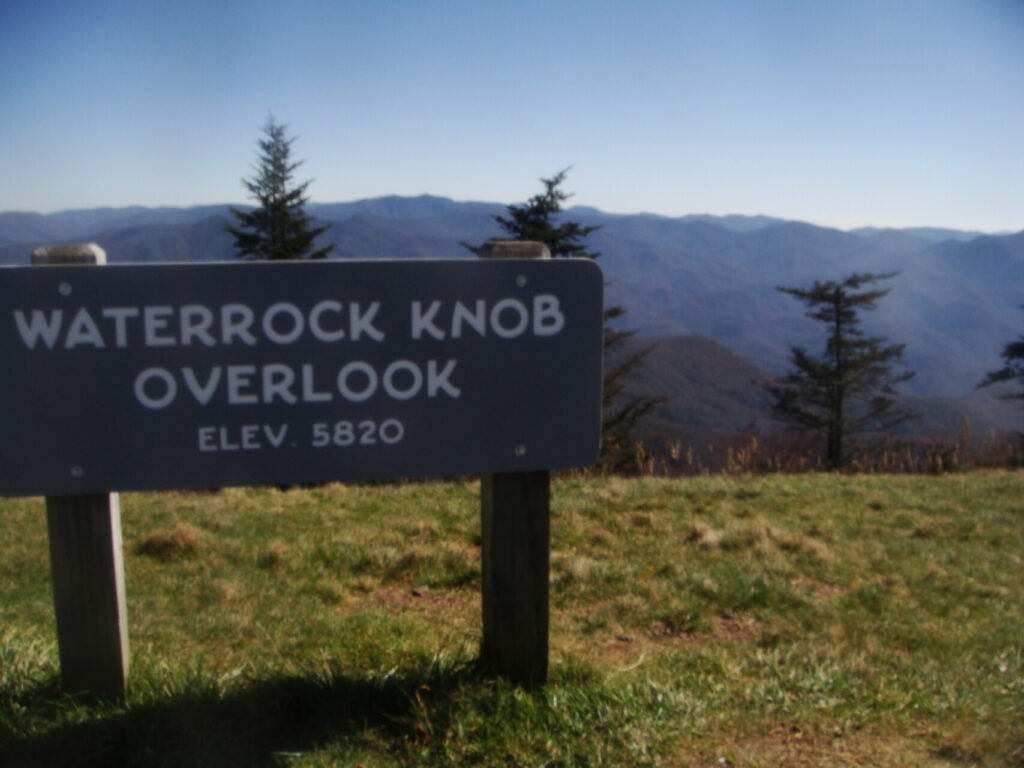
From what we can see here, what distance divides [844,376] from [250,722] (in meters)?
42.3

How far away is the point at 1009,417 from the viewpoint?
439ft

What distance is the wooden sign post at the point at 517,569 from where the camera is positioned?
2.59m

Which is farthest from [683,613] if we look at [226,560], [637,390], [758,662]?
[637,390]

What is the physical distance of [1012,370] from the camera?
37969 mm

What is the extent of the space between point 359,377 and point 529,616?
90 centimetres

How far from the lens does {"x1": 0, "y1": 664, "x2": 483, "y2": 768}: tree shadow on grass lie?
2.19 m

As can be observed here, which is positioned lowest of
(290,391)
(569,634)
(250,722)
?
(569,634)

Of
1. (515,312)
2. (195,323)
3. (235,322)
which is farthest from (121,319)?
(515,312)

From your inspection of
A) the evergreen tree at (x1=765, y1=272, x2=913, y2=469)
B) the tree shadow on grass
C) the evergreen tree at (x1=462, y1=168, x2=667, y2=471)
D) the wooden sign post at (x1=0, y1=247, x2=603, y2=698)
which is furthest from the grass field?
the evergreen tree at (x1=765, y1=272, x2=913, y2=469)

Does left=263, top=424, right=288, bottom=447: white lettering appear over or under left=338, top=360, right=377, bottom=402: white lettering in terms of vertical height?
under

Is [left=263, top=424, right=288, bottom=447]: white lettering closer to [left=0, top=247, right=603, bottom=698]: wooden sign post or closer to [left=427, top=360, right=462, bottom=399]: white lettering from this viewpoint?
[left=0, top=247, right=603, bottom=698]: wooden sign post

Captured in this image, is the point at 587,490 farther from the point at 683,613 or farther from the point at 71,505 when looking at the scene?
the point at 71,505

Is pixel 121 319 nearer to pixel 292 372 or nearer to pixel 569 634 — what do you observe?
pixel 292 372

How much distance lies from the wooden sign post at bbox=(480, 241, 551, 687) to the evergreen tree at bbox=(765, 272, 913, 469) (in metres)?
39.5
